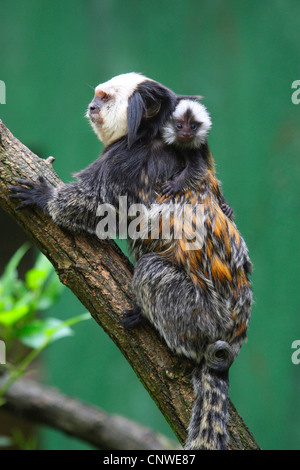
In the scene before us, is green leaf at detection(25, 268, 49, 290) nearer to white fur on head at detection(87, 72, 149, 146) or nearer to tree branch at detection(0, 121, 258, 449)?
Answer: tree branch at detection(0, 121, 258, 449)

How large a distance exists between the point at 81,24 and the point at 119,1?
0.54 metres

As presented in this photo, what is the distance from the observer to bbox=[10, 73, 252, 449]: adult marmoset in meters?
3.24

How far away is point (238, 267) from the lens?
137 inches

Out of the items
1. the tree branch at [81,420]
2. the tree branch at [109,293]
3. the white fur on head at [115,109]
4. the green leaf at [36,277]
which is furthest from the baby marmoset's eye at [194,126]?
the tree branch at [81,420]

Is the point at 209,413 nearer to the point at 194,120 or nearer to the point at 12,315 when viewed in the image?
Result: the point at 194,120

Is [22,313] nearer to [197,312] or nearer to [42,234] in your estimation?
[42,234]

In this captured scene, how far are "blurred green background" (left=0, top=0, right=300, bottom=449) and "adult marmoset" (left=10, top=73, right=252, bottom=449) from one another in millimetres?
2590

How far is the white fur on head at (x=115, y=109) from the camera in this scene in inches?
147

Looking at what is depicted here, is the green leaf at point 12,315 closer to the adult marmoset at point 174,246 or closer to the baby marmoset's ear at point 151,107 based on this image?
the adult marmoset at point 174,246

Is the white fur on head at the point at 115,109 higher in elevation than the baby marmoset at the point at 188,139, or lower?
higher

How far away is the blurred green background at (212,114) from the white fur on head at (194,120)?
2523 millimetres

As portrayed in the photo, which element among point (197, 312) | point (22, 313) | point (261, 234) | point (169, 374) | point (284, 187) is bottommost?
point (169, 374)

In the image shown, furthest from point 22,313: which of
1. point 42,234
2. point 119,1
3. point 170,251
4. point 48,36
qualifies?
point 119,1

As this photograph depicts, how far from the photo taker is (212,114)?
6188mm
